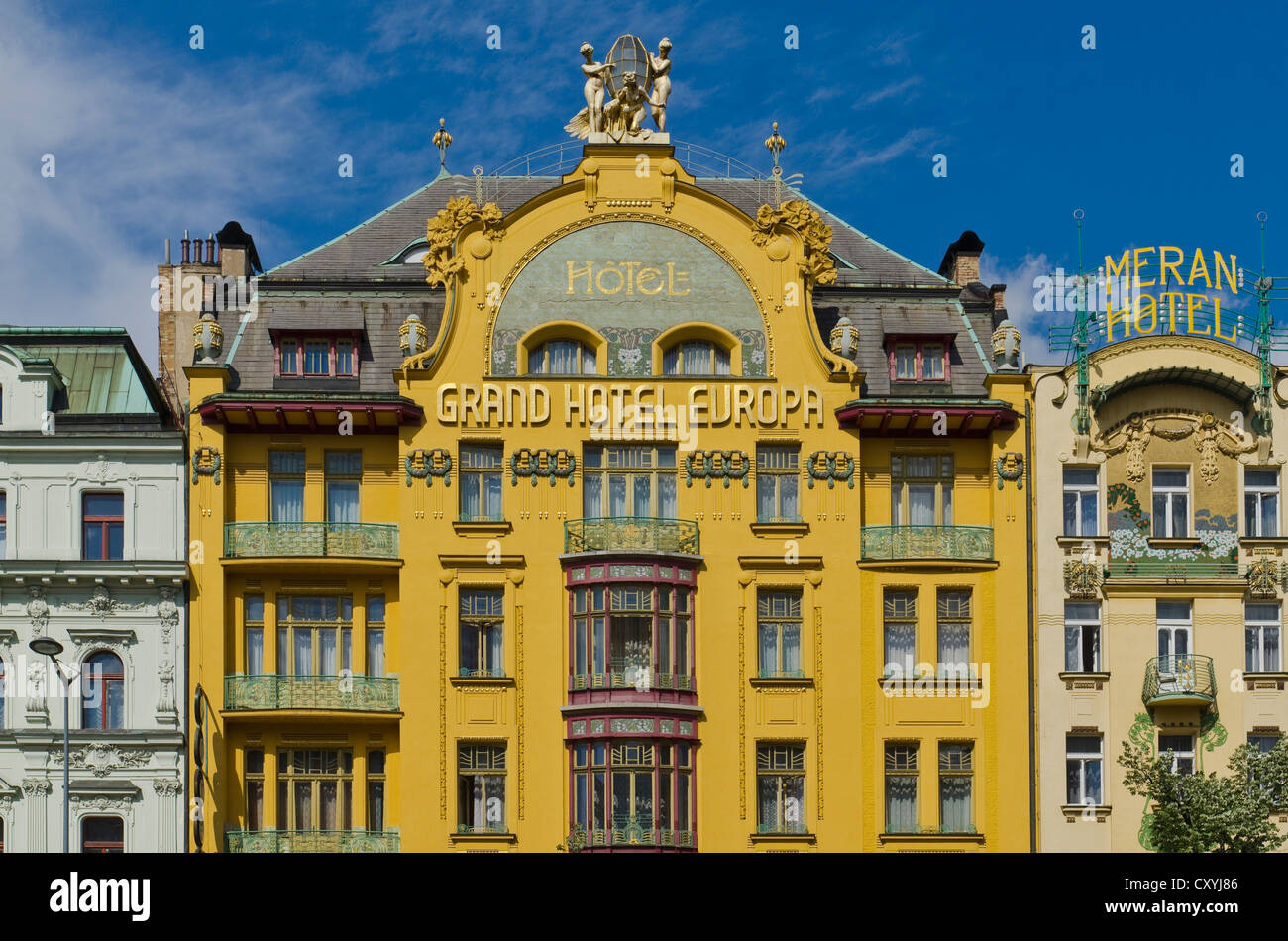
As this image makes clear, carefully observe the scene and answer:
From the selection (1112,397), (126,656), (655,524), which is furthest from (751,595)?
(126,656)

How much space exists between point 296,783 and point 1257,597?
24.1 meters

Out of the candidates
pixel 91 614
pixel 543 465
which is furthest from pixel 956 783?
pixel 91 614

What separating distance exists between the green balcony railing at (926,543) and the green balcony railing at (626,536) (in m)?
4.50

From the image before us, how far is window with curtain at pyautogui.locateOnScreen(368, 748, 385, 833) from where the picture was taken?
5644 cm

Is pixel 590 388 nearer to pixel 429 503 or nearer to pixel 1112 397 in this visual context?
pixel 429 503

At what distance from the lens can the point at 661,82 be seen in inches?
2343

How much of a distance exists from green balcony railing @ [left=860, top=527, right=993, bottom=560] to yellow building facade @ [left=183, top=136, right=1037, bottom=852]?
7 centimetres

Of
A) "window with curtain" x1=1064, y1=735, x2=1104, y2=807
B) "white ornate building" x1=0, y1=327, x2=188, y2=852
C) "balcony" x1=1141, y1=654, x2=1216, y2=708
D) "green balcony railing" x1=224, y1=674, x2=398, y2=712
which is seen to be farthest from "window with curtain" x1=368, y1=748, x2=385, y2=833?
"balcony" x1=1141, y1=654, x2=1216, y2=708

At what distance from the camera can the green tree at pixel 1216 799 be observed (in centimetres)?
5322

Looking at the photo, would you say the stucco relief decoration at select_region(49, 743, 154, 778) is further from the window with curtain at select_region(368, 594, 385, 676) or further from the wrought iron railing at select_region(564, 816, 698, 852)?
the wrought iron railing at select_region(564, 816, 698, 852)

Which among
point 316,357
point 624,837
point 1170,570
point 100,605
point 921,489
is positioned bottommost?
point 624,837

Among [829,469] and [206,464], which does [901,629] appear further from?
[206,464]

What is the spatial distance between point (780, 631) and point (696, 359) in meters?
7.22

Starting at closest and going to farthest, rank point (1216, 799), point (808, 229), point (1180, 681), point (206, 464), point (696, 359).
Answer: point (1216, 799) → point (1180, 681) → point (206, 464) → point (808, 229) → point (696, 359)
